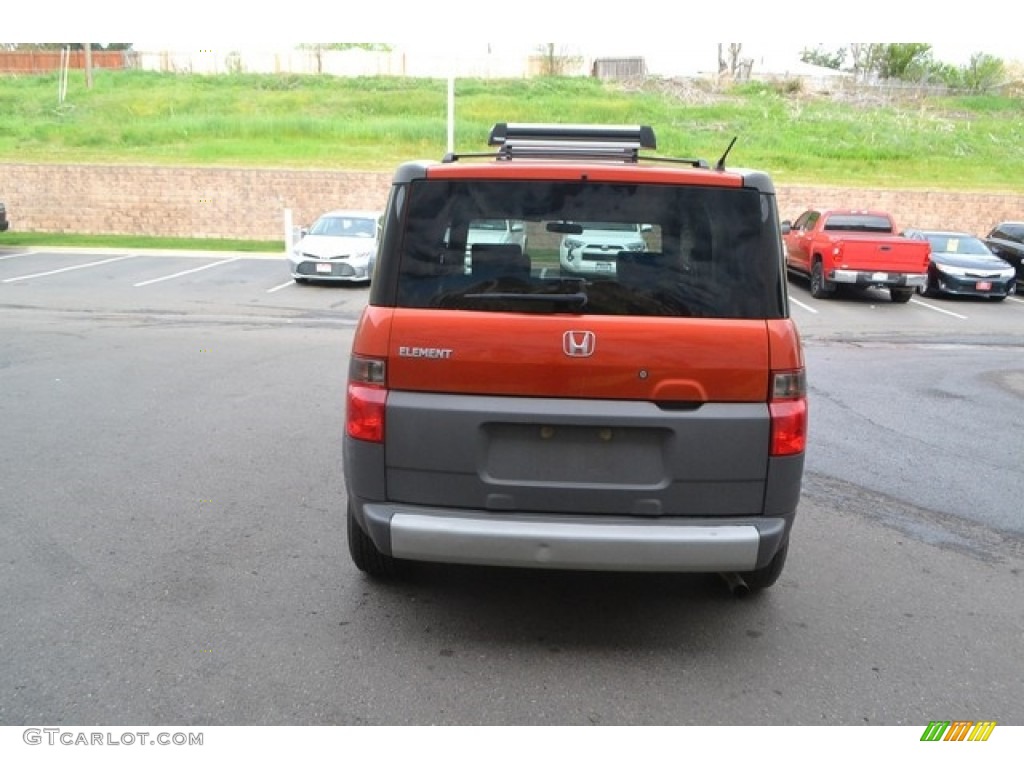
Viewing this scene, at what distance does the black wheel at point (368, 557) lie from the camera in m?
4.43

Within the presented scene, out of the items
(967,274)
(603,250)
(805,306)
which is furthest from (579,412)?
(967,274)

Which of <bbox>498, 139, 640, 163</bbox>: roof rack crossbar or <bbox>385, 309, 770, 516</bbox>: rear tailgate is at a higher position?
<bbox>498, 139, 640, 163</bbox>: roof rack crossbar

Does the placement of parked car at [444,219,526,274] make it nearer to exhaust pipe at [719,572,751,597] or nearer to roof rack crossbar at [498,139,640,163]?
roof rack crossbar at [498,139,640,163]

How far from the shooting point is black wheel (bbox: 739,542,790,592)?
171 inches

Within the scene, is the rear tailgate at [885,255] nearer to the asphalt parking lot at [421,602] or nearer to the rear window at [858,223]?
the rear window at [858,223]

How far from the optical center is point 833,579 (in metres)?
4.80

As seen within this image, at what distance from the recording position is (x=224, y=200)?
95.7 feet

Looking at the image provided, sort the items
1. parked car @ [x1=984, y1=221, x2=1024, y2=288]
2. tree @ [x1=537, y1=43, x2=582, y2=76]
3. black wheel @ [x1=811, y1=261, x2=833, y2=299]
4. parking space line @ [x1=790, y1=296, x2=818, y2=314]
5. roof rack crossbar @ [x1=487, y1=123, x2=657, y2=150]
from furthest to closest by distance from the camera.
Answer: tree @ [x1=537, y1=43, x2=582, y2=76] < parked car @ [x1=984, y1=221, x2=1024, y2=288] < black wheel @ [x1=811, y1=261, x2=833, y2=299] < parking space line @ [x1=790, y1=296, x2=818, y2=314] < roof rack crossbar @ [x1=487, y1=123, x2=657, y2=150]

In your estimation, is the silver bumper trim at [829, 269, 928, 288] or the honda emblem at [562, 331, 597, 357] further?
the silver bumper trim at [829, 269, 928, 288]

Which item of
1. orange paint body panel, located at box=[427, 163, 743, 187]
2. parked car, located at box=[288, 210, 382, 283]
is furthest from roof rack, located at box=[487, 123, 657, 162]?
parked car, located at box=[288, 210, 382, 283]

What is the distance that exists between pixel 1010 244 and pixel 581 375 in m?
21.5

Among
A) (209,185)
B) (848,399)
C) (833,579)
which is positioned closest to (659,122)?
(209,185)

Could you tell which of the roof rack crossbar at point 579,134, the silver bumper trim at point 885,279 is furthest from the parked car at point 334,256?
the roof rack crossbar at point 579,134

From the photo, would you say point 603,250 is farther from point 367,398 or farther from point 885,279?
point 885,279
